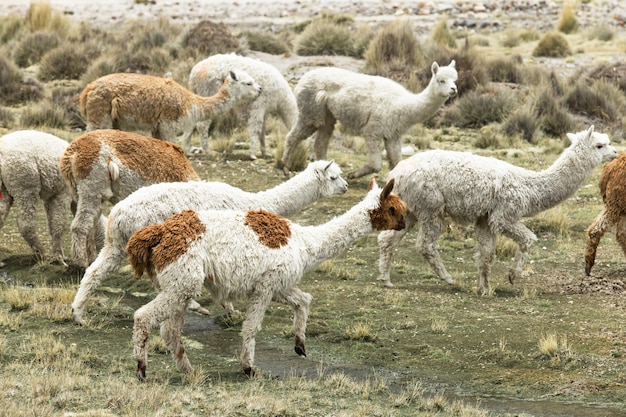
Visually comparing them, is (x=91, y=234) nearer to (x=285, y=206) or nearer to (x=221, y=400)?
(x=285, y=206)

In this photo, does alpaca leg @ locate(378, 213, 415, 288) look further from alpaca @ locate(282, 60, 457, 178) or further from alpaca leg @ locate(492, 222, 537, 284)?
alpaca @ locate(282, 60, 457, 178)

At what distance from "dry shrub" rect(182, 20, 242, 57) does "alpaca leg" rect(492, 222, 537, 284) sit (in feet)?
52.3

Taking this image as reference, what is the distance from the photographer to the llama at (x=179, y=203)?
9.19 meters

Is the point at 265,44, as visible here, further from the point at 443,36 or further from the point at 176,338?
the point at 176,338

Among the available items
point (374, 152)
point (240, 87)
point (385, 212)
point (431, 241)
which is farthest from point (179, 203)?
point (240, 87)

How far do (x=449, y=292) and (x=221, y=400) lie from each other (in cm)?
435

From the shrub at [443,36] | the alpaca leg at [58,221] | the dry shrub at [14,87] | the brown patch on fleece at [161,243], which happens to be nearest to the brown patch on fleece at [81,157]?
the alpaca leg at [58,221]

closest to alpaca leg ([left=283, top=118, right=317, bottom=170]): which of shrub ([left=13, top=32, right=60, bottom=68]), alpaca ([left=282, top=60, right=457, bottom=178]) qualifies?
alpaca ([left=282, top=60, right=457, bottom=178])

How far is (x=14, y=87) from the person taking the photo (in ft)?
74.2

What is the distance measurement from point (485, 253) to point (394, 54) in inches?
619

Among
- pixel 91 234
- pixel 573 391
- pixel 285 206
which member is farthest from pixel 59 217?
pixel 573 391

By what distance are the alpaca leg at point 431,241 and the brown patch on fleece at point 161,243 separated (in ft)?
12.5

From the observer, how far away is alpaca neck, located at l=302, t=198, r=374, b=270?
8.68 metres

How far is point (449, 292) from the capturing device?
36.8 ft
